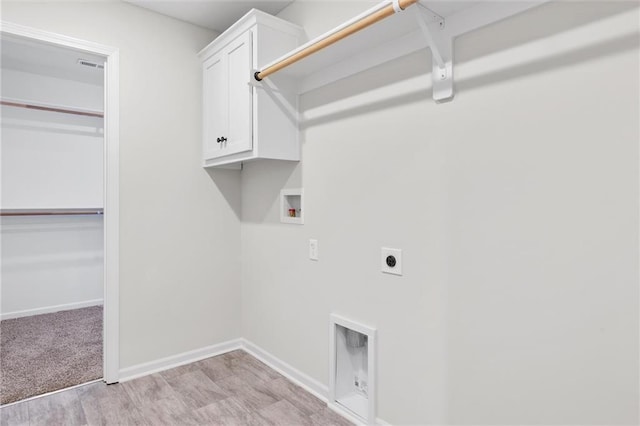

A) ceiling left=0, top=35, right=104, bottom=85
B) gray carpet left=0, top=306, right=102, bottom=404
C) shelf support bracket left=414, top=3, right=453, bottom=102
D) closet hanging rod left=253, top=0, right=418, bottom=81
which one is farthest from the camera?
ceiling left=0, top=35, right=104, bottom=85

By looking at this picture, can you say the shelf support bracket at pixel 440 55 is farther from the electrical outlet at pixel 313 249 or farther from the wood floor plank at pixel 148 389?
the wood floor plank at pixel 148 389

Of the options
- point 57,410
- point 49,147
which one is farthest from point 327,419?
point 49,147

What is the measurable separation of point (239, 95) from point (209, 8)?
0.74 metres

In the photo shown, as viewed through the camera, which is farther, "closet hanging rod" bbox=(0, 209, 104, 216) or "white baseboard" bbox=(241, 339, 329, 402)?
"closet hanging rod" bbox=(0, 209, 104, 216)

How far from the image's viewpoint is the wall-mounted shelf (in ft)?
7.89

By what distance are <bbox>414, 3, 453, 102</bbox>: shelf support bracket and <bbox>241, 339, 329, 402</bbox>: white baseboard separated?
1.72 meters

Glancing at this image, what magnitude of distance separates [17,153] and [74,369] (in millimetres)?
2340

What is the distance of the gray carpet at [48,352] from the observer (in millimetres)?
2352

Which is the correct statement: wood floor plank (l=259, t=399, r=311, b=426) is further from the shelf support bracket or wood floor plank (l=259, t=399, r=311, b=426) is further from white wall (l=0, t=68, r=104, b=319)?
white wall (l=0, t=68, r=104, b=319)

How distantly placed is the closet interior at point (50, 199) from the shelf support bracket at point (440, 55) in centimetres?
310

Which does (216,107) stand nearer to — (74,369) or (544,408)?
(74,369)

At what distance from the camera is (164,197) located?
2.59 m

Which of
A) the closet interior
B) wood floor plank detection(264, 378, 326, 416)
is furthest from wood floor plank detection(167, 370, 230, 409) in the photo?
the closet interior

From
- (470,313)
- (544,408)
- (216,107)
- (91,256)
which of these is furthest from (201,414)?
(91,256)
